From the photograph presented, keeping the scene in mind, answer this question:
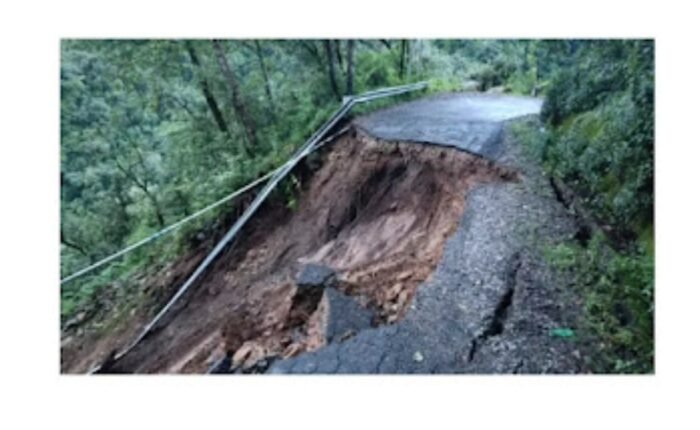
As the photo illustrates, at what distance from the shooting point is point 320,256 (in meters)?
5.30

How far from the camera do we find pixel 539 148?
5047mm

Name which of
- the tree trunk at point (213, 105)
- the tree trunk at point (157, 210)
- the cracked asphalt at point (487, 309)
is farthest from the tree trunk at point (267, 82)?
the cracked asphalt at point (487, 309)

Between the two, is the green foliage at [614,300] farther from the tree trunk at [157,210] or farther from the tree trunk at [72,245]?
the tree trunk at [157,210]

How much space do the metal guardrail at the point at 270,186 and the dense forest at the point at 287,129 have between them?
0.23 meters

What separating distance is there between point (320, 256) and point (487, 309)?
2175 millimetres

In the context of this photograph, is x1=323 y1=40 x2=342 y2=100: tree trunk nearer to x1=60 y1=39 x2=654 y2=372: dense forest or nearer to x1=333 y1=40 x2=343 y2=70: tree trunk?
x1=60 y1=39 x2=654 y2=372: dense forest

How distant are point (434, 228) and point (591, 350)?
6.08 feet

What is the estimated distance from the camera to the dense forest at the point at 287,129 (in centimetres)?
371

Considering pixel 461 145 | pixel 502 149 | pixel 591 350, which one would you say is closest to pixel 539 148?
pixel 502 149

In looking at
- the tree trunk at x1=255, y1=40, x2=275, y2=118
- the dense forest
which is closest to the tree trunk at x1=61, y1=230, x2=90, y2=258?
the dense forest

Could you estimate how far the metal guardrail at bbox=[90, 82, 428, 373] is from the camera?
5.06 m

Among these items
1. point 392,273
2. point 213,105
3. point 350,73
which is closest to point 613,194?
point 392,273

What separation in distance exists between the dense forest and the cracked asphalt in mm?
222
